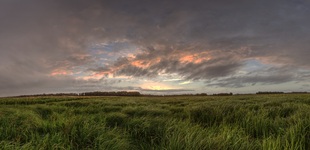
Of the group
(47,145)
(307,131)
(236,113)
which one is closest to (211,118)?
(236,113)

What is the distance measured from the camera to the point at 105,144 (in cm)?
443

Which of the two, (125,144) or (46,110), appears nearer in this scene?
(125,144)

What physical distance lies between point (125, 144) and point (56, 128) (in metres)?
1.76

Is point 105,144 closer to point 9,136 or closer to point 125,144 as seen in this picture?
point 125,144

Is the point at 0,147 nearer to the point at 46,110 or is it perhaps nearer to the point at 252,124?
the point at 252,124

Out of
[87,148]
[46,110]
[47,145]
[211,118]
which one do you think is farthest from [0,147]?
[46,110]

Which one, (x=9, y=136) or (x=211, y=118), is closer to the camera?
(x=9, y=136)

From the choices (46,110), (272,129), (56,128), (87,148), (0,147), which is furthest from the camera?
(46,110)

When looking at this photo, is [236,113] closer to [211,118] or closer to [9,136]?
[211,118]

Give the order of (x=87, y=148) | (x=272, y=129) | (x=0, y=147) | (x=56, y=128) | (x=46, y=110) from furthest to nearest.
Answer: (x=46, y=110) < (x=272, y=129) < (x=56, y=128) < (x=87, y=148) < (x=0, y=147)

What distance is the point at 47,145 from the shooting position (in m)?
4.18

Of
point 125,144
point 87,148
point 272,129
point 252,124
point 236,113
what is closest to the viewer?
point 87,148

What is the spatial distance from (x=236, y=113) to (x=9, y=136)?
6.85 m

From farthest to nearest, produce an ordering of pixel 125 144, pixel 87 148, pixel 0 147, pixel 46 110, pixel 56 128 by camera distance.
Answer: pixel 46 110 < pixel 56 128 < pixel 125 144 < pixel 87 148 < pixel 0 147
